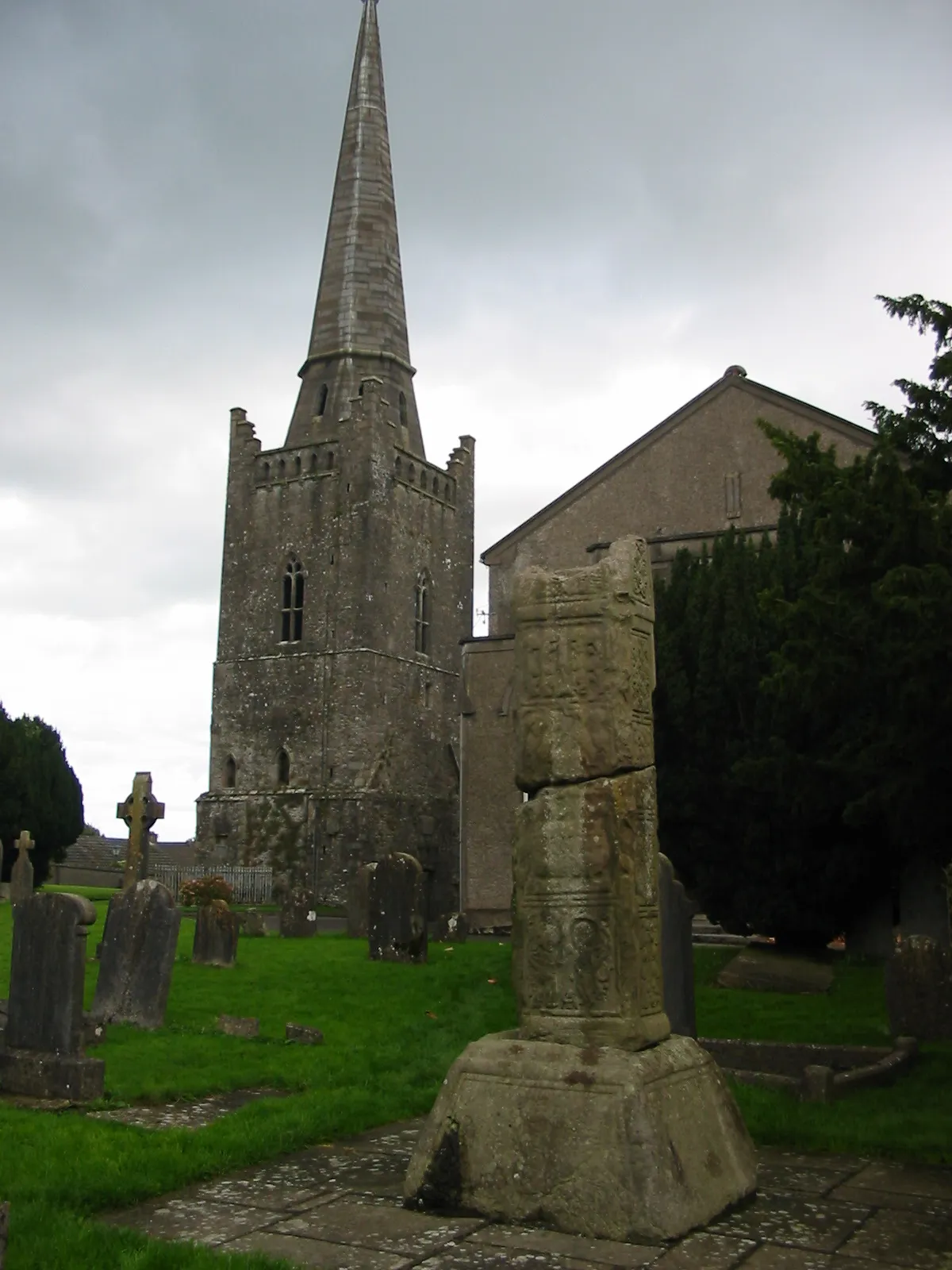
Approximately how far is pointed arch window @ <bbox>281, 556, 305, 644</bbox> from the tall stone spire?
4.84 meters

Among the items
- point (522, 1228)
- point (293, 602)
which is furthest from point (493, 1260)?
point (293, 602)

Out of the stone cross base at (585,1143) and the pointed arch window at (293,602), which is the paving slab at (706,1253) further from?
the pointed arch window at (293,602)

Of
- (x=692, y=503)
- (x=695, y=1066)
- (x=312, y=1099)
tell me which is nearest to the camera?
(x=695, y=1066)

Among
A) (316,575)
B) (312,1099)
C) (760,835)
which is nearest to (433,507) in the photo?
(316,575)

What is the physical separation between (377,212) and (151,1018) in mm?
39891

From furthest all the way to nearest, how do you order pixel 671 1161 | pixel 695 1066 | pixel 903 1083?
pixel 903 1083, pixel 695 1066, pixel 671 1161

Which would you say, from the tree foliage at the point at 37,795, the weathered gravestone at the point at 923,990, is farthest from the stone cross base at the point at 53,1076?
the tree foliage at the point at 37,795

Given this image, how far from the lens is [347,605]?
40.3 m

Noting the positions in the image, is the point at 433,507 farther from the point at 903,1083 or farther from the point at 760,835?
the point at 903,1083

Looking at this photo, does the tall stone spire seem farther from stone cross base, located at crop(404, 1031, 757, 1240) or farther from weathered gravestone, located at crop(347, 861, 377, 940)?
stone cross base, located at crop(404, 1031, 757, 1240)

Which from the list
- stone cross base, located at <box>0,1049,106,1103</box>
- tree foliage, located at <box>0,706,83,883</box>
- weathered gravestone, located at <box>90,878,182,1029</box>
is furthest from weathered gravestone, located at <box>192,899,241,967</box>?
tree foliage, located at <box>0,706,83,883</box>

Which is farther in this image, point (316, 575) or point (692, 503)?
point (316, 575)

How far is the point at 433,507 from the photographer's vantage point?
44219 millimetres

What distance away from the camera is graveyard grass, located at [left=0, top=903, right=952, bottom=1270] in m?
5.07
